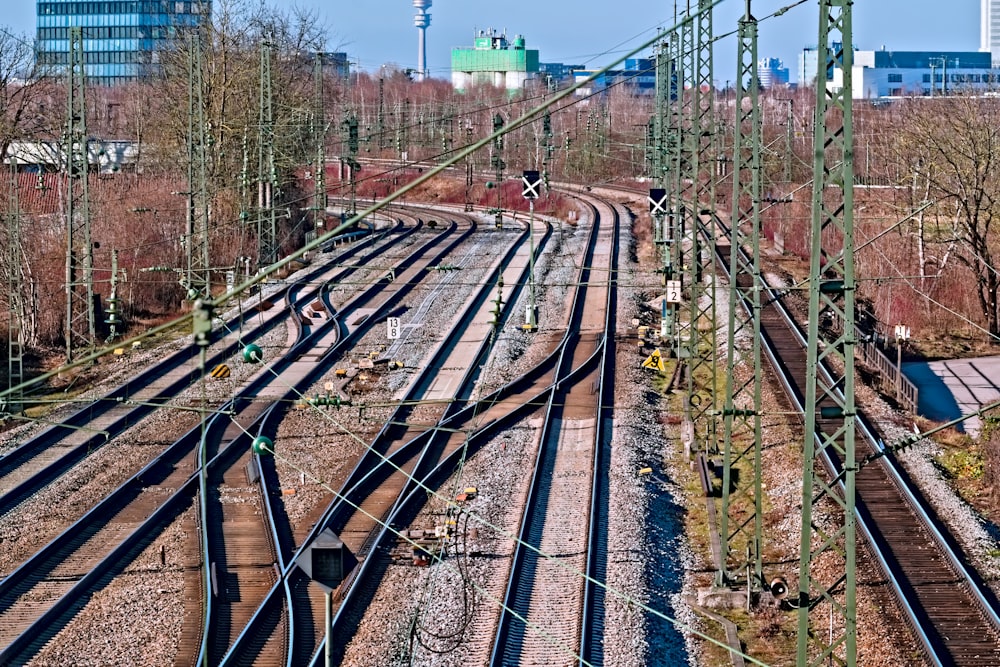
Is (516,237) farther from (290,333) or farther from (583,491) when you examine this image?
(583,491)

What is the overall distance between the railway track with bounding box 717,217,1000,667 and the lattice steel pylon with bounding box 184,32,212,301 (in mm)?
14021

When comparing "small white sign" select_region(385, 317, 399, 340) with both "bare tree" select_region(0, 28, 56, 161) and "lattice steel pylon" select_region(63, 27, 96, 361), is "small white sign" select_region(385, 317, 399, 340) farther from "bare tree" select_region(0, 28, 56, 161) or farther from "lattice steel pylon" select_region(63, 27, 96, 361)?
"bare tree" select_region(0, 28, 56, 161)

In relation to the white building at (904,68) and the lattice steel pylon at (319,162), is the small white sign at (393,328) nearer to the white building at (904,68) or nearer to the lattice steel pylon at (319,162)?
the lattice steel pylon at (319,162)

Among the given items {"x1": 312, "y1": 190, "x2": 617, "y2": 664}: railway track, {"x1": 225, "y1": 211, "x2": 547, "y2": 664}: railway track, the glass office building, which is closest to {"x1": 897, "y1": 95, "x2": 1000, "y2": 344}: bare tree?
{"x1": 312, "y1": 190, "x2": 617, "y2": 664}: railway track

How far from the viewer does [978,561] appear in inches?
643

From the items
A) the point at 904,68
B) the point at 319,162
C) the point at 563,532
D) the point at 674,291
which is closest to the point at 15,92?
the point at 319,162

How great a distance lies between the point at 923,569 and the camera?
1614 cm

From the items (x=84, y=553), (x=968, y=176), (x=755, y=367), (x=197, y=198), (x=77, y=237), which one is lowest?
(x=84, y=553)

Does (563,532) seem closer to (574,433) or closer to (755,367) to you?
(755,367)

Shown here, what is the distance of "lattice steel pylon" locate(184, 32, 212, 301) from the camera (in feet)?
105

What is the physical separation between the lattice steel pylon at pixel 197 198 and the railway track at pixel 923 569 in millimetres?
14021

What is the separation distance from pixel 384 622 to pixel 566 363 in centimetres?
1448

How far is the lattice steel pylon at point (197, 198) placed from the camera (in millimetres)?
32062

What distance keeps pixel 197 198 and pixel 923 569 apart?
2837cm
